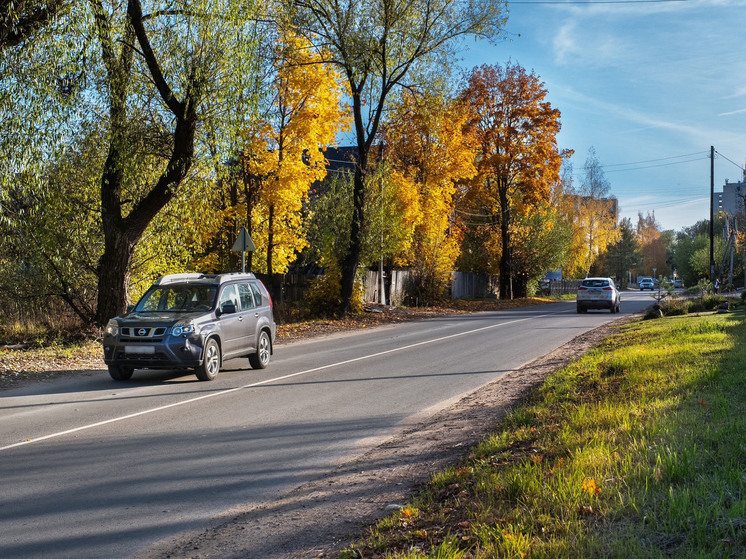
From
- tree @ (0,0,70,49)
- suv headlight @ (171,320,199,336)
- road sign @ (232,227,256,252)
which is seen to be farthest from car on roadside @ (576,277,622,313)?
tree @ (0,0,70,49)

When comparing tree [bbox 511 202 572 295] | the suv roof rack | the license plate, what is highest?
tree [bbox 511 202 572 295]

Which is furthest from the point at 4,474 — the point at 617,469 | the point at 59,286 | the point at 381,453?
the point at 59,286

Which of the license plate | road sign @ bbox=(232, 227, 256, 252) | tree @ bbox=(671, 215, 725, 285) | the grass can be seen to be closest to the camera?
the grass

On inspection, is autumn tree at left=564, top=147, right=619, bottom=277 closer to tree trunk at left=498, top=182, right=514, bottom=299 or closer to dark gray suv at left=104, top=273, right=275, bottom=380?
tree trunk at left=498, top=182, right=514, bottom=299

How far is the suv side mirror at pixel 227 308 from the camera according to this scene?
38.6 ft

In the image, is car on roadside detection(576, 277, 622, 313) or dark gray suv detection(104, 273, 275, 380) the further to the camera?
car on roadside detection(576, 277, 622, 313)

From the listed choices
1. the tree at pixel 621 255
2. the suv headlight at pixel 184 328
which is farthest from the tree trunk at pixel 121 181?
the tree at pixel 621 255

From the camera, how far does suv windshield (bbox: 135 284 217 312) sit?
11.8m

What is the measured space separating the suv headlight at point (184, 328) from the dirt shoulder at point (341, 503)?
4.54 metres

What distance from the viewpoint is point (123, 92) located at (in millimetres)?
15898

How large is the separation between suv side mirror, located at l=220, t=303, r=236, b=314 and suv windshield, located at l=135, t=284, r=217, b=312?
0.68ft

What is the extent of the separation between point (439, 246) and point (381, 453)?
3221cm

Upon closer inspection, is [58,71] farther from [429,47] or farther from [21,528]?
[429,47]

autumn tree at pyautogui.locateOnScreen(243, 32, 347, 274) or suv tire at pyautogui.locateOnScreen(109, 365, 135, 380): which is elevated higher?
autumn tree at pyautogui.locateOnScreen(243, 32, 347, 274)
